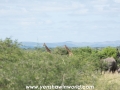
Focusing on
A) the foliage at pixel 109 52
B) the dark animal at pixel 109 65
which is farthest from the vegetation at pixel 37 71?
the foliage at pixel 109 52

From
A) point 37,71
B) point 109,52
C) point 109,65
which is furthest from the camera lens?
point 109,52

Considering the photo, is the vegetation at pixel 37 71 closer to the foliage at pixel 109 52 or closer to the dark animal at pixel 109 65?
the dark animal at pixel 109 65

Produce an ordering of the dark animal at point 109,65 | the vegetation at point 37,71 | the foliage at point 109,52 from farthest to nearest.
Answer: the foliage at point 109,52, the dark animal at point 109,65, the vegetation at point 37,71

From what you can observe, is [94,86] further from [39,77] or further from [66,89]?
[39,77]

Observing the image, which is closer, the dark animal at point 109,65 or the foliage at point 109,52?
the dark animal at point 109,65

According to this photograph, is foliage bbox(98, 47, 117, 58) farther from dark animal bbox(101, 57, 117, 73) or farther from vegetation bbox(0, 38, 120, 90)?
vegetation bbox(0, 38, 120, 90)

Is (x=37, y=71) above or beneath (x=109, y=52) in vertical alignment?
above

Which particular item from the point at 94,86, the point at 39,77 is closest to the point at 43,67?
the point at 39,77

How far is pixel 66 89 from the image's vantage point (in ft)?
30.0

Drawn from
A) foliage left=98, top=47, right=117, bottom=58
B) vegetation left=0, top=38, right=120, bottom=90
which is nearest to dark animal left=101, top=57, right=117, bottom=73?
foliage left=98, top=47, right=117, bottom=58

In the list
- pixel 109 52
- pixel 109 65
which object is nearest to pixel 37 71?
pixel 109 65

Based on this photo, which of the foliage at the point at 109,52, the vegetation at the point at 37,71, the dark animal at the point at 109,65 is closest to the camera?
the vegetation at the point at 37,71

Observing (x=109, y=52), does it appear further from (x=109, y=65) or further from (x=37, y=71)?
(x=37, y=71)

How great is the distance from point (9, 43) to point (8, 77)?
308 cm
